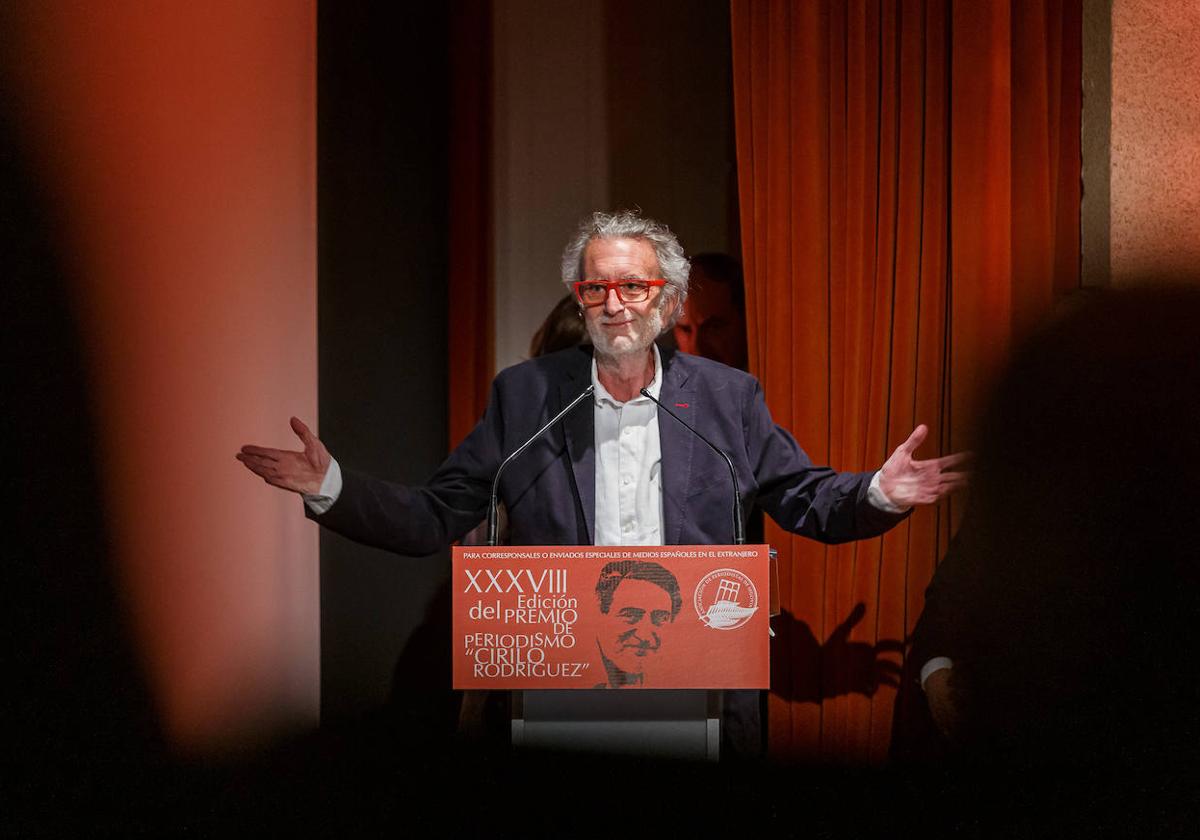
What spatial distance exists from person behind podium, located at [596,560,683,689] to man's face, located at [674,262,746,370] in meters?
1.32

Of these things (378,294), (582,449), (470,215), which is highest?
(470,215)

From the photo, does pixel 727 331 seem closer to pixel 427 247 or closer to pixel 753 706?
pixel 427 247

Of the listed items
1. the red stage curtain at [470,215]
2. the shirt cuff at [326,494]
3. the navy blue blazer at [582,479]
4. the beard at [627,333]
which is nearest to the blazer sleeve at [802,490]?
the navy blue blazer at [582,479]

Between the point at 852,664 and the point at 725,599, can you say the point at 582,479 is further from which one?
the point at 852,664

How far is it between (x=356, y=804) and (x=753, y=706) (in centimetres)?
112

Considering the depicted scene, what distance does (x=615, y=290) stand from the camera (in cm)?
190

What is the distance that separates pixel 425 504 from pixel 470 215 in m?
1.21

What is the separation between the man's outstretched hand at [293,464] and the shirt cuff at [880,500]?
3.33 ft

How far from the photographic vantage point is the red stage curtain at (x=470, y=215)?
9.43 ft

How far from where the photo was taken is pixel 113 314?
6.47 ft

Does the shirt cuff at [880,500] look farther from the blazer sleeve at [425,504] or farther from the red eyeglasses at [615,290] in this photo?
the blazer sleeve at [425,504]

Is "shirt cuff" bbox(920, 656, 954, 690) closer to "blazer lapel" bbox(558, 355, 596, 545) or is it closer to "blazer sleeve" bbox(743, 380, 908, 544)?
"blazer sleeve" bbox(743, 380, 908, 544)

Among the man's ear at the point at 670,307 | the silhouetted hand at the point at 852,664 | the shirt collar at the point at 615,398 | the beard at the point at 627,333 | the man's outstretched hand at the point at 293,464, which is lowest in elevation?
the silhouetted hand at the point at 852,664

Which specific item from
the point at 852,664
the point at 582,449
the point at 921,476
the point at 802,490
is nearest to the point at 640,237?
the point at 582,449
